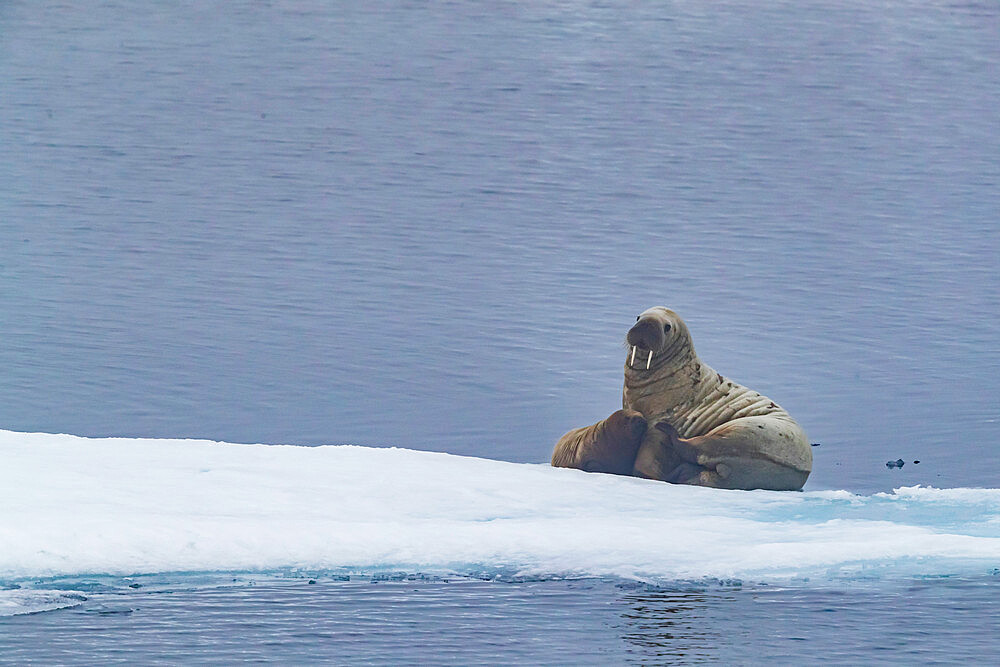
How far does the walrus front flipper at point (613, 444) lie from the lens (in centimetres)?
897

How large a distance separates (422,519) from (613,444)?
1527 mm

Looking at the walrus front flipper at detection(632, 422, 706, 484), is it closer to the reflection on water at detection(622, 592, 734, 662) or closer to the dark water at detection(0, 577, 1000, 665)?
the dark water at detection(0, 577, 1000, 665)

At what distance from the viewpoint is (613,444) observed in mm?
8992

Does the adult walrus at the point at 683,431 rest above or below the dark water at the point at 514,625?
above

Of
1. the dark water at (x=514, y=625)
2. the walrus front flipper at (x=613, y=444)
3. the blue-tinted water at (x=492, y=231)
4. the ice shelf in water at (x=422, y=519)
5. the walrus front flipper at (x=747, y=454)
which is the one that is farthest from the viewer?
the blue-tinted water at (x=492, y=231)

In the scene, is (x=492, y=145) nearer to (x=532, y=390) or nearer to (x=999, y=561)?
(x=532, y=390)

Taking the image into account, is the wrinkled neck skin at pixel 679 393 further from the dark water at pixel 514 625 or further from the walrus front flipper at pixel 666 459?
the dark water at pixel 514 625

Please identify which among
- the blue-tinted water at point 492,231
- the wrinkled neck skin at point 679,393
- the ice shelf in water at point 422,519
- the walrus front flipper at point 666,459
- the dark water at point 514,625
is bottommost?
the dark water at point 514,625

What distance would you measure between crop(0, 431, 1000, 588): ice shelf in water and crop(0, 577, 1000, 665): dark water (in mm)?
232

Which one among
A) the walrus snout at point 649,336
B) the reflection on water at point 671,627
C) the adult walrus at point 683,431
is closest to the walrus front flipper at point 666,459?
the adult walrus at point 683,431

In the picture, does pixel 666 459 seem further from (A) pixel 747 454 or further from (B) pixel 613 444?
(A) pixel 747 454

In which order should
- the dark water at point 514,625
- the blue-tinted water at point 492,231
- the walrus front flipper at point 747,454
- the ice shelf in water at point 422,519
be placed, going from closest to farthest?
the dark water at point 514,625 → the ice shelf in water at point 422,519 → the walrus front flipper at point 747,454 → the blue-tinted water at point 492,231

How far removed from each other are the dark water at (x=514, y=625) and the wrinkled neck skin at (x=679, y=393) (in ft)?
7.70

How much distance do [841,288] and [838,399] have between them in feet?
19.4
